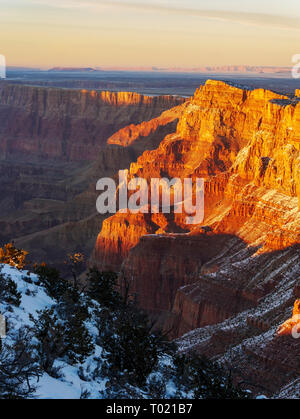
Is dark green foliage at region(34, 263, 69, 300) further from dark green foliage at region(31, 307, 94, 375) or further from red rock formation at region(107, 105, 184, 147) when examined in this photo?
red rock formation at region(107, 105, 184, 147)

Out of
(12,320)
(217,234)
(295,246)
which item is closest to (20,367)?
(12,320)

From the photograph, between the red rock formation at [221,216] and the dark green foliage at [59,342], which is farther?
the red rock formation at [221,216]

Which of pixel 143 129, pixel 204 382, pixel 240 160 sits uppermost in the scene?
pixel 240 160

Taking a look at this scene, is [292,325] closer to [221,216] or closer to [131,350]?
[131,350]

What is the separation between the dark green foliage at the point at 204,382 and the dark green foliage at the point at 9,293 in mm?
7198

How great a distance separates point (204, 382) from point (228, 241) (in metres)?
40.5

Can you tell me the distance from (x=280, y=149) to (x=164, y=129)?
225 feet

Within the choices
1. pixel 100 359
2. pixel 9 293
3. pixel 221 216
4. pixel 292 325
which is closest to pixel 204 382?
pixel 100 359

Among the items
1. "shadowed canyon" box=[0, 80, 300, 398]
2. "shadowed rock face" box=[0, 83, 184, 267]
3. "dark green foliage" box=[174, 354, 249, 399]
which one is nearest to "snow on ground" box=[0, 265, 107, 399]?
"dark green foliage" box=[174, 354, 249, 399]

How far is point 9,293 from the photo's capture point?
27672mm

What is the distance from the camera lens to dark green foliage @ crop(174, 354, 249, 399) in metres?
23.8

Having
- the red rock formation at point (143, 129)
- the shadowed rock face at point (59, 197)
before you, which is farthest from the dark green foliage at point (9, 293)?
the red rock formation at point (143, 129)

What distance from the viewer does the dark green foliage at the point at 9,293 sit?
88.4ft

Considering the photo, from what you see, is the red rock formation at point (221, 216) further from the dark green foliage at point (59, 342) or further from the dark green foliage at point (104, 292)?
the dark green foliage at point (59, 342)
